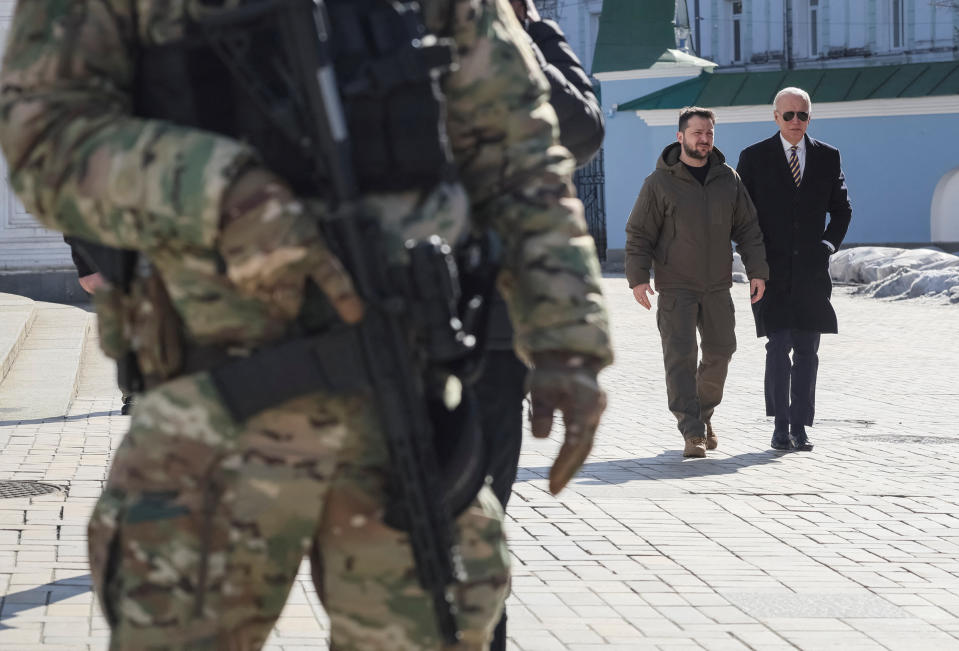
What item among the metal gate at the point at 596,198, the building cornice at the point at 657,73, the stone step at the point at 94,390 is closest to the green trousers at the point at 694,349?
the stone step at the point at 94,390

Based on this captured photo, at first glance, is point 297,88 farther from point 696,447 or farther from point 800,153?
point 800,153

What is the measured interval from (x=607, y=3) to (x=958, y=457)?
99.1ft

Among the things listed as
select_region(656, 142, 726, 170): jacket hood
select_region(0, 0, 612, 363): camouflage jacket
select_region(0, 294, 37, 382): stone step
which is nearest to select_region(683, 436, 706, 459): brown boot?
select_region(656, 142, 726, 170): jacket hood

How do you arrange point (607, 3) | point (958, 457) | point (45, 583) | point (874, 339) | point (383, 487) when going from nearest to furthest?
point (383, 487)
point (45, 583)
point (958, 457)
point (874, 339)
point (607, 3)

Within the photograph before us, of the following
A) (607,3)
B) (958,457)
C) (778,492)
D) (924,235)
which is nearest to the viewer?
(778,492)

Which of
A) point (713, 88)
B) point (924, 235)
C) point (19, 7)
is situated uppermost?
point (19, 7)

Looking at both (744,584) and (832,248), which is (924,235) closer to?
(832,248)

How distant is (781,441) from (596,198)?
28.6 m

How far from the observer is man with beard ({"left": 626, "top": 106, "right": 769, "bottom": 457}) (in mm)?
8430

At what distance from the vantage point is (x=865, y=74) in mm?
33188

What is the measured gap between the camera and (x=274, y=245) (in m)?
2.14

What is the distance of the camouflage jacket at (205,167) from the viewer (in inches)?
85.7

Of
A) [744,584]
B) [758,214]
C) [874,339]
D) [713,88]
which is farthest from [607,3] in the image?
[744,584]

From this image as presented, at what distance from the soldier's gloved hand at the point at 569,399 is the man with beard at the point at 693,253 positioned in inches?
236
